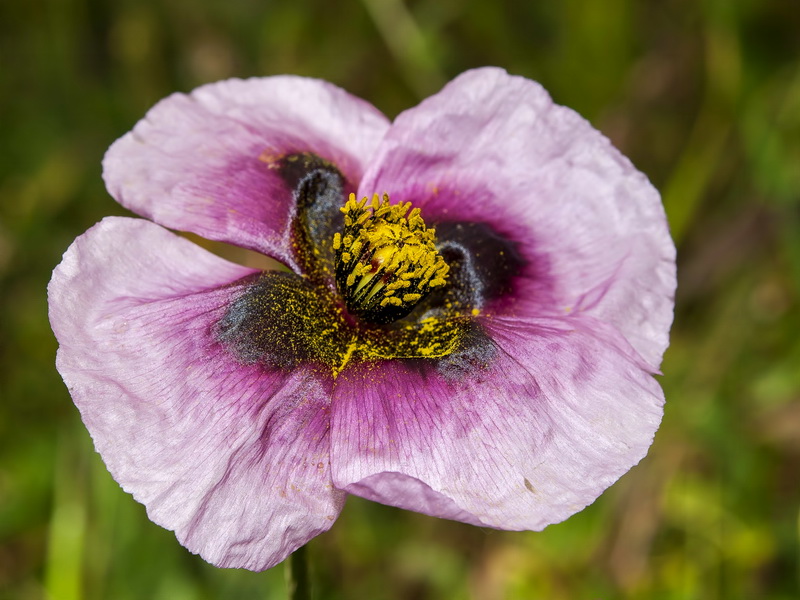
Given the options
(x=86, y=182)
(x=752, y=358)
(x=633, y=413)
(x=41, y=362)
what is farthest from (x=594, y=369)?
(x=86, y=182)

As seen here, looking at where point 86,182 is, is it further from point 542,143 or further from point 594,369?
point 594,369

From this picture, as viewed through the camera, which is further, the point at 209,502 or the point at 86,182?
the point at 86,182

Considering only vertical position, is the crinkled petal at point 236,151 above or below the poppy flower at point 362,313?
above

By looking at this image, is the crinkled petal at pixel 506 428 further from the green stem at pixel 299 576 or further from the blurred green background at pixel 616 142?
the blurred green background at pixel 616 142

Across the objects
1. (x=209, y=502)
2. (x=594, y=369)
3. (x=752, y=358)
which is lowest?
(x=752, y=358)

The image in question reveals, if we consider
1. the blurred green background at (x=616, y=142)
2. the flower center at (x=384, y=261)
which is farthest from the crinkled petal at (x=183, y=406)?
the blurred green background at (x=616, y=142)

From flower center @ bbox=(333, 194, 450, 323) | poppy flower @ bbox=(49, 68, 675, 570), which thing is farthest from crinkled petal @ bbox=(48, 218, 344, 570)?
flower center @ bbox=(333, 194, 450, 323)

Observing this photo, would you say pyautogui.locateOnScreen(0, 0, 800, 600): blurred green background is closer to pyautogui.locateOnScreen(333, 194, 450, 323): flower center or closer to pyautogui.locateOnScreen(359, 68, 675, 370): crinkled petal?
pyautogui.locateOnScreen(333, 194, 450, 323): flower center

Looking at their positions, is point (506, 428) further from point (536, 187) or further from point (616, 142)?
point (616, 142)
